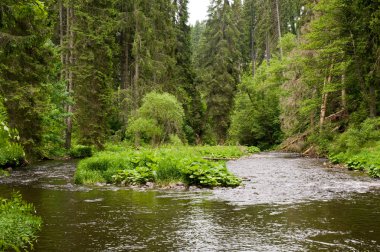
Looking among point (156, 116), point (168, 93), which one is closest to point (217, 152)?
point (156, 116)

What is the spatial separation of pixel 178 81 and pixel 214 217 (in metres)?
36.1

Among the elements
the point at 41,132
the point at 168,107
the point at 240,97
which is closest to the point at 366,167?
the point at 168,107

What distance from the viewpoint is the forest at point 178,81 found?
62.1 ft

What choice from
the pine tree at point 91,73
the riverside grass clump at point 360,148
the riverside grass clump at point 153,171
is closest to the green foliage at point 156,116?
the pine tree at point 91,73

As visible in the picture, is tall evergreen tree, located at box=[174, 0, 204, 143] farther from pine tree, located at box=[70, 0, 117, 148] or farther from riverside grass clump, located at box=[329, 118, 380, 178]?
riverside grass clump, located at box=[329, 118, 380, 178]

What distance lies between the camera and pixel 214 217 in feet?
25.0

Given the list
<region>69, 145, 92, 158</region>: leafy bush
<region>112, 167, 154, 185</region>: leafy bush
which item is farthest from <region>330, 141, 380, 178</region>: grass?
<region>69, 145, 92, 158</region>: leafy bush

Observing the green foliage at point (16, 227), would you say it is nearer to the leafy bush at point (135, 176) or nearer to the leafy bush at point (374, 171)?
the leafy bush at point (135, 176)

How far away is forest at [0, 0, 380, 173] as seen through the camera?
18.9 metres

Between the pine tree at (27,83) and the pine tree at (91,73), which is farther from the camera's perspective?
the pine tree at (91,73)

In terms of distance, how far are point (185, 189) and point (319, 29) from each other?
50.7 ft

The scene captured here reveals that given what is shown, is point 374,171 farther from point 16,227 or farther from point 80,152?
point 80,152

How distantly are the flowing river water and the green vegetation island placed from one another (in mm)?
1115

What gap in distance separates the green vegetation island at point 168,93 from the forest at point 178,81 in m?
0.10
